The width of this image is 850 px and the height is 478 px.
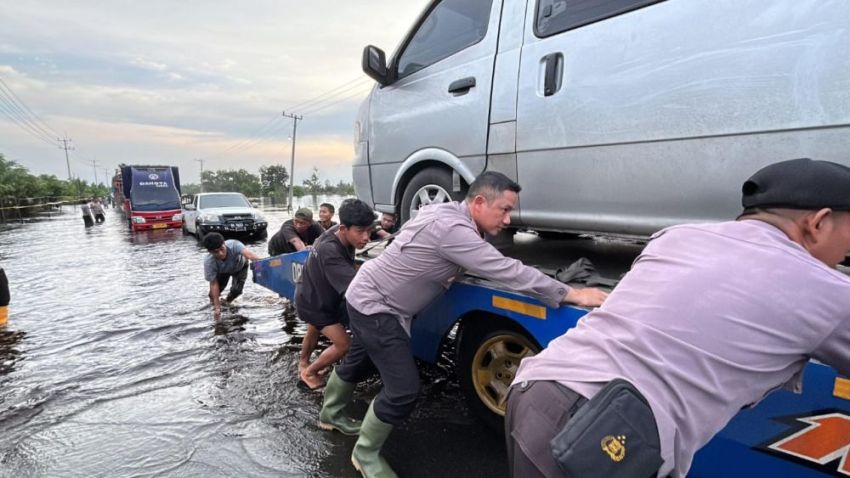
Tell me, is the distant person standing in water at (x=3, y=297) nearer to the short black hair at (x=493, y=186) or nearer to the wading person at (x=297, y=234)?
the wading person at (x=297, y=234)

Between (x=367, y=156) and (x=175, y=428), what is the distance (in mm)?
2269

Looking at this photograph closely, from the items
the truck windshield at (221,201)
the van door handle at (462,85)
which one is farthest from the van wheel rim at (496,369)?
the truck windshield at (221,201)

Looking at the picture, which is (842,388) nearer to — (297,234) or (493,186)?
(493,186)

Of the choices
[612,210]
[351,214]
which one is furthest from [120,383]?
[612,210]

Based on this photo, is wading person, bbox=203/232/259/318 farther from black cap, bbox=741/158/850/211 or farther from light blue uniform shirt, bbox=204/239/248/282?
black cap, bbox=741/158/850/211

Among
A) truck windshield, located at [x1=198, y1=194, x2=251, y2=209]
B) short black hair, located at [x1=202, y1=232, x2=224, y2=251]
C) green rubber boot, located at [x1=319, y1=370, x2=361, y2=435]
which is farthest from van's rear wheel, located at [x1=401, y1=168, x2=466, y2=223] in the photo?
truck windshield, located at [x1=198, y1=194, x2=251, y2=209]

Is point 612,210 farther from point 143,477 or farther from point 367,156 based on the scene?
point 143,477

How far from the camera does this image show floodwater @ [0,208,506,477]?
265 centimetres

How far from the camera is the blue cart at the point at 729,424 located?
144 centimetres

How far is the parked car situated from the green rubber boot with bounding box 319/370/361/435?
37.3 feet

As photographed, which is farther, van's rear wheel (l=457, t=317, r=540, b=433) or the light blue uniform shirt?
the light blue uniform shirt

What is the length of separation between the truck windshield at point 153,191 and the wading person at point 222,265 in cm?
1300

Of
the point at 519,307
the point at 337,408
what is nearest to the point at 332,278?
the point at 337,408

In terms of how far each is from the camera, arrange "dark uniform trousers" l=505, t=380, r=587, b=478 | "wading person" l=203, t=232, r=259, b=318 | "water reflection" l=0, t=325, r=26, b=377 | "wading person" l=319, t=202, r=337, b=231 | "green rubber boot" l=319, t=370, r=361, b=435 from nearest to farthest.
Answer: "dark uniform trousers" l=505, t=380, r=587, b=478 < "green rubber boot" l=319, t=370, r=361, b=435 < "water reflection" l=0, t=325, r=26, b=377 < "wading person" l=203, t=232, r=259, b=318 < "wading person" l=319, t=202, r=337, b=231
